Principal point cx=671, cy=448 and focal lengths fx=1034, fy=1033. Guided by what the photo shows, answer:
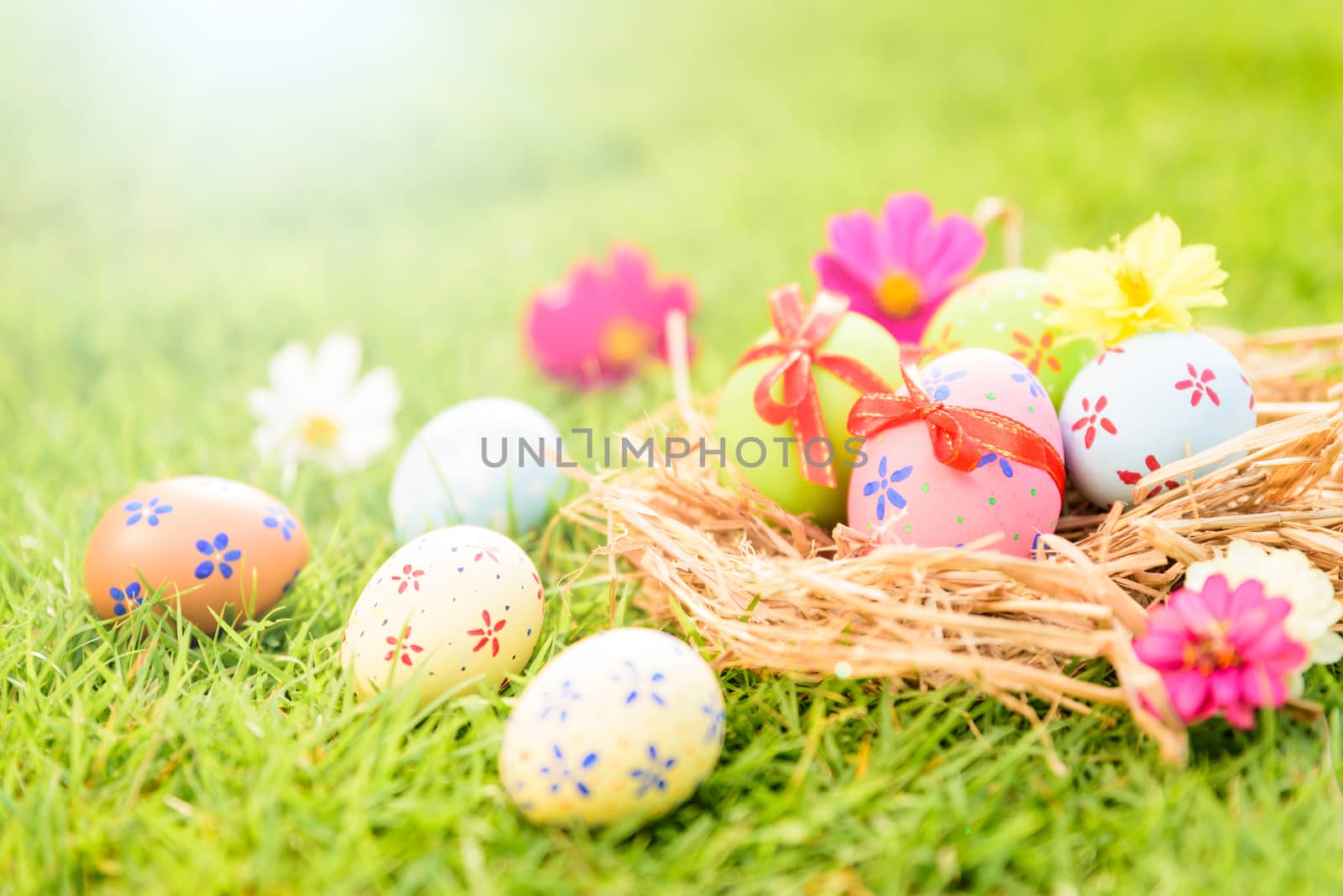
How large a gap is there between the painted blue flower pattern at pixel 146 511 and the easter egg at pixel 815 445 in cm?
99

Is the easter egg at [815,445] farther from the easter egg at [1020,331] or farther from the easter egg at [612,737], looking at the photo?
the easter egg at [612,737]

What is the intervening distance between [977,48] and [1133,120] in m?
1.59

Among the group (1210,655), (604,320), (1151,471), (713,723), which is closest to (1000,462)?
(1151,471)

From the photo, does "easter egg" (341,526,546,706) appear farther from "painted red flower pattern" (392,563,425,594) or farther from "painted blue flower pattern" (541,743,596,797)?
"painted blue flower pattern" (541,743,596,797)

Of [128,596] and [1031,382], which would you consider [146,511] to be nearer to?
[128,596]

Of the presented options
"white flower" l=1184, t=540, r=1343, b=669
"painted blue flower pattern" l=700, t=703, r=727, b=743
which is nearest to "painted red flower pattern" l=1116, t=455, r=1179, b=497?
Result: "white flower" l=1184, t=540, r=1343, b=669

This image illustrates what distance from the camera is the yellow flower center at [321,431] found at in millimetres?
2488

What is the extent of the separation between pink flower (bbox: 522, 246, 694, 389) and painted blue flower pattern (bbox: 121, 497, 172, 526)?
4.28 feet

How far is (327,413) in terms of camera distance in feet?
8.23

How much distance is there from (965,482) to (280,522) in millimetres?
1180

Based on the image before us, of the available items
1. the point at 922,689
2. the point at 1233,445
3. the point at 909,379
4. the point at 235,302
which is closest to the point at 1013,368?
the point at 909,379

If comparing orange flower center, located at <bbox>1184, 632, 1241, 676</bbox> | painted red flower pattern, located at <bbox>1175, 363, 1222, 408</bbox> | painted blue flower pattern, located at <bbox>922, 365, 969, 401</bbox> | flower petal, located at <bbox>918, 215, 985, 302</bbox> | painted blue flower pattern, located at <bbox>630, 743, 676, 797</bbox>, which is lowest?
painted blue flower pattern, located at <bbox>630, 743, 676, 797</bbox>

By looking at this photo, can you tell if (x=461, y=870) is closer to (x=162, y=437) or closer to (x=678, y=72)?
(x=162, y=437)

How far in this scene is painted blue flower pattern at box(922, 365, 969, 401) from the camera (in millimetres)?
1666
